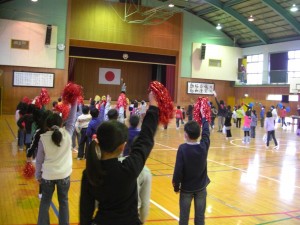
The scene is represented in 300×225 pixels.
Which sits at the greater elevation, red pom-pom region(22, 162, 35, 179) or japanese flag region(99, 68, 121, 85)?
japanese flag region(99, 68, 121, 85)

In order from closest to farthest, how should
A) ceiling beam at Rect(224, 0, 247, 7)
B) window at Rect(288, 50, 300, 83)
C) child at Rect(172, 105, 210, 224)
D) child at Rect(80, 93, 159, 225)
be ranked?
1. child at Rect(80, 93, 159, 225)
2. child at Rect(172, 105, 210, 224)
3. ceiling beam at Rect(224, 0, 247, 7)
4. window at Rect(288, 50, 300, 83)

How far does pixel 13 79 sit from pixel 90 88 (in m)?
7.83

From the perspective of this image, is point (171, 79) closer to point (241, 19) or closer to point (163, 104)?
point (241, 19)

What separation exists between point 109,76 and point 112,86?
0.89m

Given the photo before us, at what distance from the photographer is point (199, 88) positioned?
26.4 metres

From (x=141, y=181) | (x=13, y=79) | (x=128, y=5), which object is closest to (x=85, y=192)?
(x=141, y=181)

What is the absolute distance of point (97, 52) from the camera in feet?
76.0

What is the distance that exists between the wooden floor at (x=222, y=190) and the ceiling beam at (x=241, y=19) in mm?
15153

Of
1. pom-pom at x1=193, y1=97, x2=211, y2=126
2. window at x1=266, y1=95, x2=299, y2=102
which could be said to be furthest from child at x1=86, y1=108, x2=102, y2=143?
window at x1=266, y1=95, x2=299, y2=102

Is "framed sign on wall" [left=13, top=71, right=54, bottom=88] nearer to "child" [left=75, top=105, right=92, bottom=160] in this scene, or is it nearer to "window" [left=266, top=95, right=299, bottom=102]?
"child" [left=75, top=105, right=92, bottom=160]

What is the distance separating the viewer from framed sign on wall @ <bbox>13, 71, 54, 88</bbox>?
21.0 meters

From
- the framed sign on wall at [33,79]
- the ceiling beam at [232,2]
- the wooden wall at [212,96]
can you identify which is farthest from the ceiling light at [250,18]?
the framed sign on wall at [33,79]

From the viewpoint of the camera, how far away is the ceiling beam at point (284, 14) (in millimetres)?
20938

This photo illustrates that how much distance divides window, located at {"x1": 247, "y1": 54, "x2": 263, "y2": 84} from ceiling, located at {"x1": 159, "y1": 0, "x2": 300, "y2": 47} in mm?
1152
